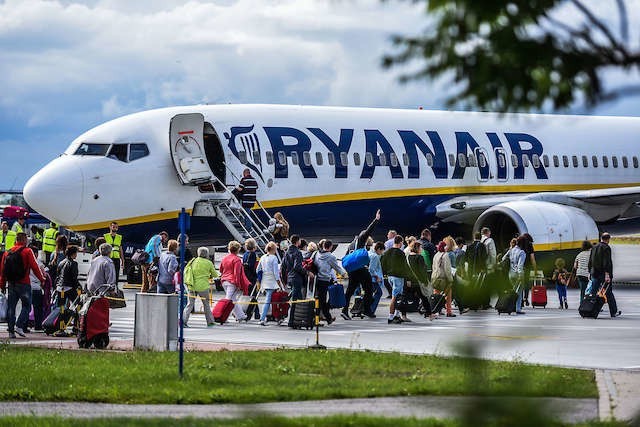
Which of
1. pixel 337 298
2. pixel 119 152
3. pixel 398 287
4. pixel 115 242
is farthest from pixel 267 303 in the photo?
pixel 119 152

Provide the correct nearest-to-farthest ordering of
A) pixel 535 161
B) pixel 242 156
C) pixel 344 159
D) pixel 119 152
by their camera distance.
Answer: pixel 119 152
pixel 242 156
pixel 344 159
pixel 535 161

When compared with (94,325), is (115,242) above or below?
→ above

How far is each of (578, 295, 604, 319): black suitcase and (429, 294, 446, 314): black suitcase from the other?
2567 millimetres

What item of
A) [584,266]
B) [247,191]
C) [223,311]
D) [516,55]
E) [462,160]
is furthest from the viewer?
[462,160]

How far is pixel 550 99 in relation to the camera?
3561 mm

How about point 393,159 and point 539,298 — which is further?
point 393,159

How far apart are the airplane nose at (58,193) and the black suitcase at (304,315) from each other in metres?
8.47

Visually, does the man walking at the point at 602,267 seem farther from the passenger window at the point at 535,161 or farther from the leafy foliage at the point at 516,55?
the leafy foliage at the point at 516,55

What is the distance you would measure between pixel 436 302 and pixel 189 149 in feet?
25.4

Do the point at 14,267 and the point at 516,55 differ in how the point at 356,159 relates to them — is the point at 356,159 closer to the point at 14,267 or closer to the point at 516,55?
the point at 14,267

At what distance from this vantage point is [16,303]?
19.8 m

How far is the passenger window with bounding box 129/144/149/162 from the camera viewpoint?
2875 cm

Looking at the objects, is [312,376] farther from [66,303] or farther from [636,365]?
[66,303]

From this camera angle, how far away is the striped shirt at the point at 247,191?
29.0 meters
